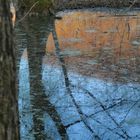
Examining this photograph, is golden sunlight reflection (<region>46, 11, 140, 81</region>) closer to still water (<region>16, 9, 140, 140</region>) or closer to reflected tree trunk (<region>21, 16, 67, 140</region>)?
still water (<region>16, 9, 140, 140</region>)

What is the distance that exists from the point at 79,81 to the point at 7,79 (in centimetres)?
603

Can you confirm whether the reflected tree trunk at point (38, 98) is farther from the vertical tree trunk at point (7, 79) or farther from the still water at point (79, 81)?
the vertical tree trunk at point (7, 79)

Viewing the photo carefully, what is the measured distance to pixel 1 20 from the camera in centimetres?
216

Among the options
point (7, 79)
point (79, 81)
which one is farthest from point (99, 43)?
point (7, 79)

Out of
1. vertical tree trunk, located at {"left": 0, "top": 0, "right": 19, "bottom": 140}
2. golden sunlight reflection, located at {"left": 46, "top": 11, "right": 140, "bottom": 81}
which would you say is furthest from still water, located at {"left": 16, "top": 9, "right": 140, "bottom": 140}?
vertical tree trunk, located at {"left": 0, "top": 0, "right": 19, "bottom": 140}

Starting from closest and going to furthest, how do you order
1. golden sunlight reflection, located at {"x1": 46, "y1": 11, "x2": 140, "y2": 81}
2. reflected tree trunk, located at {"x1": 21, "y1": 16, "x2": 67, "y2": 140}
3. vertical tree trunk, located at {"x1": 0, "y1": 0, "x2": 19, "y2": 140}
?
1. vertical tree trunk, located at {"x1": 0, "y1": 0, "x2": 19, "y2": 140}
2. reflected tree trunk, located at {"x1": 21, "y1": 16, "x2": 67, "y2": 140}
3. golden sunlight reflection, located at {"x1": 46, "y1": 11, "x2": 140, "y2": 81}

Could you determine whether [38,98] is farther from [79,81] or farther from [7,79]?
[7,79]

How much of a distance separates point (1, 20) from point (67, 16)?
603 inches

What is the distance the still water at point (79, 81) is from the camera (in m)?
5.93

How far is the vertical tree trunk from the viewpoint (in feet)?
7.13

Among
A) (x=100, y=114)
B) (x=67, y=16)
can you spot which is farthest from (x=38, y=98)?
(x=67, y=16)

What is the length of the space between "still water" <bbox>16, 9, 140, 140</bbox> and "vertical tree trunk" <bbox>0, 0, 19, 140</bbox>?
331 cm

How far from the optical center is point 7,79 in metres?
2.21

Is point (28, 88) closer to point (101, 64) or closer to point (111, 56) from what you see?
point (101, 64)
